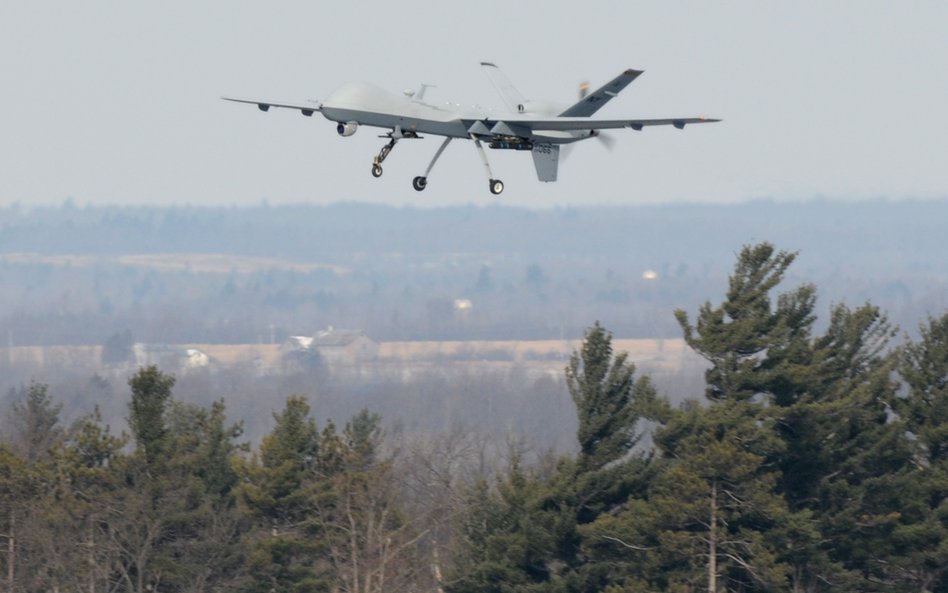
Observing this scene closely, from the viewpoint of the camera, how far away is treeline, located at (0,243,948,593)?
45781mm

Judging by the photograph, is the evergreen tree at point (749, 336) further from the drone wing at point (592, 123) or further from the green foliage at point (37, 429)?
the green foliage at point (37, 429)

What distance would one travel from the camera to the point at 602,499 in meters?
48.2

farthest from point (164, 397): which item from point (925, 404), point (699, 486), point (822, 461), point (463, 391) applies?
point (463, 391)

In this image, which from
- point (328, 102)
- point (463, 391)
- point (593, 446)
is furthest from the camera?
point (463, 391)

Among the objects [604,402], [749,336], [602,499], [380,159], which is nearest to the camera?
[380,159]

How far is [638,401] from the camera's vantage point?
4928cm

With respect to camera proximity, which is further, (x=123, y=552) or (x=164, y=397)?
(x=164, y=397)

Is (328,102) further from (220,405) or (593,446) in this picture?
(220,405)

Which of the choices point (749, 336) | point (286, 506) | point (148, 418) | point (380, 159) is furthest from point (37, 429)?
point (380, 159)

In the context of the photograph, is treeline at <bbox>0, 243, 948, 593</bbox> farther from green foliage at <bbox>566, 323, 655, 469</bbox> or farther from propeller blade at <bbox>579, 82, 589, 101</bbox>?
propeller blade at <bbox>579, 82, 589, 101</bbox>

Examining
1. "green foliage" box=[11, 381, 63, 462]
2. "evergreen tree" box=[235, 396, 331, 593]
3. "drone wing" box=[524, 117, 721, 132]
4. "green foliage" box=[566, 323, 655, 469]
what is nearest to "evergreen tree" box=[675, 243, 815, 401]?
"green foliage" box=[566, 323, 655, 469]

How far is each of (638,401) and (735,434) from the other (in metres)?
3.74

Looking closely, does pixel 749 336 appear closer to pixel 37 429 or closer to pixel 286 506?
pixel 286 506

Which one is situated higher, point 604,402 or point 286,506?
point 604,402
